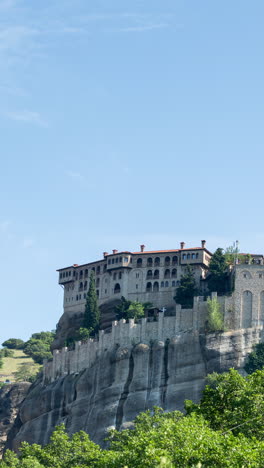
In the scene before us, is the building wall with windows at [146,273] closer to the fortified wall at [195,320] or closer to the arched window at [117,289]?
the arched window at [117,289]

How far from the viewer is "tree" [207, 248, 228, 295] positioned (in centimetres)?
12406

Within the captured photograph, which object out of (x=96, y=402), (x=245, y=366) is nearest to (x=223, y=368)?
(x=245, y=366)

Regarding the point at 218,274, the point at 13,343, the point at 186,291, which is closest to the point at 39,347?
the point at 13,343

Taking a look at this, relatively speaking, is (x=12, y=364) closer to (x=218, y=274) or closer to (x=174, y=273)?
(x=174, y=273)

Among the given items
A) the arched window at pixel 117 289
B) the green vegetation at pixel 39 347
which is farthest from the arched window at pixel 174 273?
the green vegetation at pixel 39 347

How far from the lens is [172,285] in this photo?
129125 mm

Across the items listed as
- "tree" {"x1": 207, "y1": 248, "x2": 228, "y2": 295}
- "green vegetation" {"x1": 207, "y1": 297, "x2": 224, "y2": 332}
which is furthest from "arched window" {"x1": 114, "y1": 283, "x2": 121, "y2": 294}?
"green vegetation" {"x1": 207, "y1": 297, "x2": 224, "y2": 332}

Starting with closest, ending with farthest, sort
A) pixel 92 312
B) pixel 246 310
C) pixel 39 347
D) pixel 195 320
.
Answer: pixel 246 310 < pixel 195 320 < pixel 92 312 < pixel 39 347

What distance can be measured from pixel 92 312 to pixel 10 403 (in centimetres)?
1597

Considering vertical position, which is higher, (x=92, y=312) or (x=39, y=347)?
(x=39, y=347)

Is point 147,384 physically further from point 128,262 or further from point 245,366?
point 128,262

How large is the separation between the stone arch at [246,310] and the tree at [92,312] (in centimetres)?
1959

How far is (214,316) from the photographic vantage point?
114 meters

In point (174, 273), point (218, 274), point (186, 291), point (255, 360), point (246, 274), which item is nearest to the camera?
point (255, 360)
